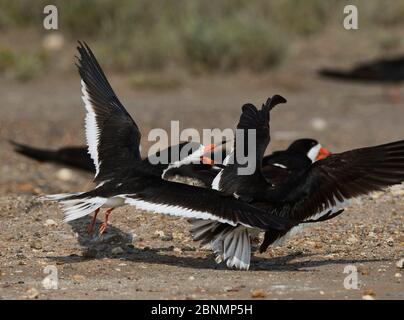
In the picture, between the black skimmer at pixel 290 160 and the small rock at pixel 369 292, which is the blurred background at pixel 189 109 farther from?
the black skimmer at pixel 290 160

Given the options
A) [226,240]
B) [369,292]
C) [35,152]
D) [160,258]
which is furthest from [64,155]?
[369,292]

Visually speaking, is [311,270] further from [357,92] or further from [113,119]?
[357,92]

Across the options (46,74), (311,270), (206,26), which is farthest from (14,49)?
(311,270)

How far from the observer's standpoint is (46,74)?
672 inches

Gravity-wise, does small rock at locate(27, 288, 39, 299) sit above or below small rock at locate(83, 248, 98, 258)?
below

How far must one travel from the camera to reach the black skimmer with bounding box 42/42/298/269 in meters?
6.34

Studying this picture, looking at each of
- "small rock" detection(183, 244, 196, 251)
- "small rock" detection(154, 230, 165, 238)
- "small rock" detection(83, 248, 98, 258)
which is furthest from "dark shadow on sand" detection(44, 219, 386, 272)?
"small rock" detection(154, 230, 165, 238)

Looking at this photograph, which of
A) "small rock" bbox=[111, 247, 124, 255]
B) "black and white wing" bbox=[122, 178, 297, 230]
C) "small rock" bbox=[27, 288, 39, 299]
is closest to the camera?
"small rock" bbox=[27, 288, 39, 299]

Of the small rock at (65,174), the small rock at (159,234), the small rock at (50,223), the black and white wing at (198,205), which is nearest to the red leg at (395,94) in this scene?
the small rock at (65,174)

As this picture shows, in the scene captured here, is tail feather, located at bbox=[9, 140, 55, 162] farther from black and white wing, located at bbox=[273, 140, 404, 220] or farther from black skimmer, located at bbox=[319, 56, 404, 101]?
black skimmer, located at bbox=[319, 56, 404, 101]

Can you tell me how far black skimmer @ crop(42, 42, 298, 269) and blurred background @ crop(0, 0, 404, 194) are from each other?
496cm

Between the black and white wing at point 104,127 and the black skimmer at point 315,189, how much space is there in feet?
3.07

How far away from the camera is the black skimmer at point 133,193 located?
634 cm
